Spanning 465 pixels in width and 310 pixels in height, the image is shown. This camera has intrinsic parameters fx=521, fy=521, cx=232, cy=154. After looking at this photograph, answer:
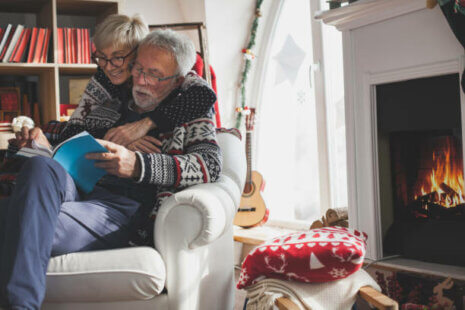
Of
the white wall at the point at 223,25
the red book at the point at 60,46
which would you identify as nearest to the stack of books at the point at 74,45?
the red book at the point at 60,46

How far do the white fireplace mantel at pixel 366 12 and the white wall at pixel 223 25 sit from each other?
1616mm

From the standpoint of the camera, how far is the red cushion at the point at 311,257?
144 centimetres

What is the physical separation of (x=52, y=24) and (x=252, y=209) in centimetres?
166

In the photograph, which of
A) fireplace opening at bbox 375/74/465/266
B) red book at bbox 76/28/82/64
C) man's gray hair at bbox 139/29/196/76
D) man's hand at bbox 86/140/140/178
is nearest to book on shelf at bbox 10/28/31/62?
red book at bbox 76/28/82/64

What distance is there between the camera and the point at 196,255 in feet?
5.16

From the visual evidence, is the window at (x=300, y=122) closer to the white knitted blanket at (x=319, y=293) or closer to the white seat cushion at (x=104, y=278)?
the white knitted blanket at (x=319, y=293)

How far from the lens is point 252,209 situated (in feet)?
11.0

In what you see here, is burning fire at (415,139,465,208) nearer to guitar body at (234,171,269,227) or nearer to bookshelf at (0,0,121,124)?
guitar body at (234,171,269,227)

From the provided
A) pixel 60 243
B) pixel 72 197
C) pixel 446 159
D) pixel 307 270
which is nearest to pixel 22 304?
pixel 60 243

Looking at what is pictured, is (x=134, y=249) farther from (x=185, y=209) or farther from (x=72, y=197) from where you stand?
(x=72, y=197)

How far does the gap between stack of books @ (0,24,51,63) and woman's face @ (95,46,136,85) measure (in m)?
1.29

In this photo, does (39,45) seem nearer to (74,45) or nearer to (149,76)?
(74,45)

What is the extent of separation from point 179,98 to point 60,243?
0.62 m

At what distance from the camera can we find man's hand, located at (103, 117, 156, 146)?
179 centimetres
